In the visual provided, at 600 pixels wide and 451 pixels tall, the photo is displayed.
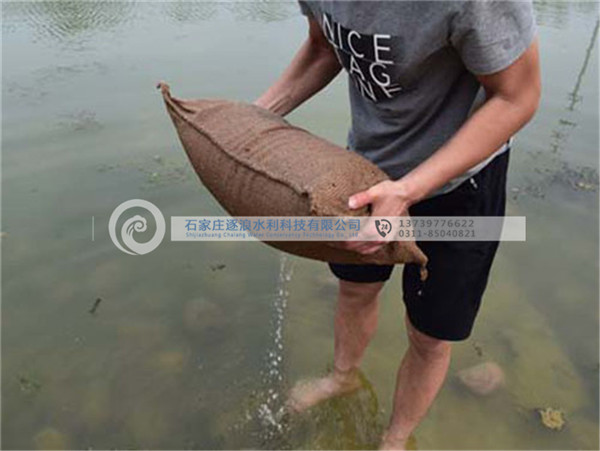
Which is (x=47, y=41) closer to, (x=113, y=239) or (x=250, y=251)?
(x=113, y=239)

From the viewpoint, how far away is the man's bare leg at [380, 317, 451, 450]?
1.95m

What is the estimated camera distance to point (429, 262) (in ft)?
5.77

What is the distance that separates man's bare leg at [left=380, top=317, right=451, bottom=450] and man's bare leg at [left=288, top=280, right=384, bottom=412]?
242 mm

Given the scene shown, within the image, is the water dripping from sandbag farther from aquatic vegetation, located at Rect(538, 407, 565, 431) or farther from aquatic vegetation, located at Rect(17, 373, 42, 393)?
aquatic vegetation, located at Rect(538, 407, 565, 431)

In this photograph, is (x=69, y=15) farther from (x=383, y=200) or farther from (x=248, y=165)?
(x=383, y=200)

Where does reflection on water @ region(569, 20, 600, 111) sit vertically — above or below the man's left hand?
below

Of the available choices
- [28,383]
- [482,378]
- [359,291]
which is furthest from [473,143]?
[28,383]

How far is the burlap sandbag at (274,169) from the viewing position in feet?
4.74

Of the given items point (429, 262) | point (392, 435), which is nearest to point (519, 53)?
point (429, 262)

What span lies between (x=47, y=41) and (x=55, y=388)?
5.45 meters

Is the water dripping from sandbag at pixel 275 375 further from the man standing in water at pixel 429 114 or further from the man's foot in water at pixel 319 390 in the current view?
the man standing in water at pixel 429 114

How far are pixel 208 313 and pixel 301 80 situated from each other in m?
1.56
